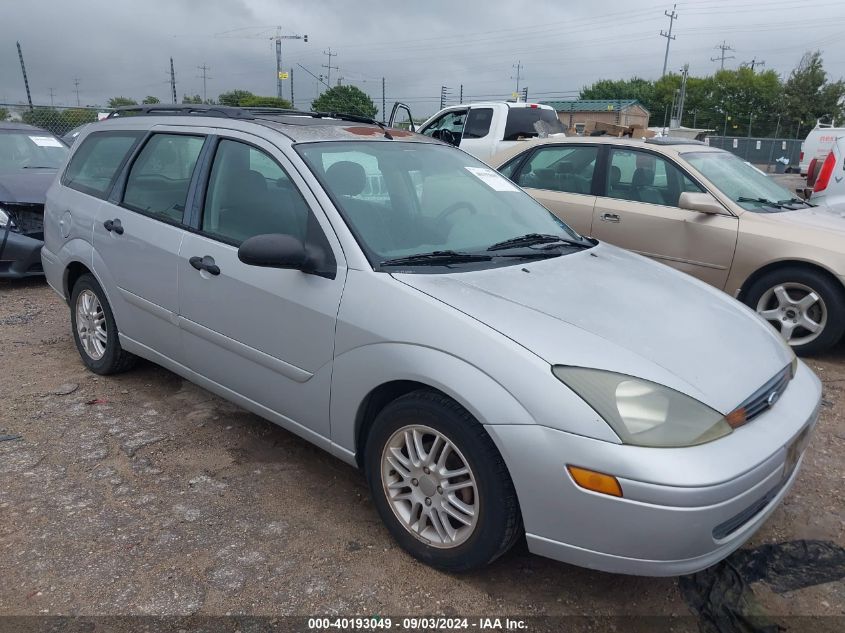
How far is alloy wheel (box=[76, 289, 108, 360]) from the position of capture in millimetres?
4309

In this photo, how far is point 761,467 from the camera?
2.16 metres

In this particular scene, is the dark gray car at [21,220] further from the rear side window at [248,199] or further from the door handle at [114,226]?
the rear side window at [248,199]

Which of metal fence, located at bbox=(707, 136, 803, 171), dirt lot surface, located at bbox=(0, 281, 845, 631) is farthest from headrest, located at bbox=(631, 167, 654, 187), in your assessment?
metal fence, located at bbox=(707, 136, 803, 171)

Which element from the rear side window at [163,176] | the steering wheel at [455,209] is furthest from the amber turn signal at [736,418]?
the rear side window at [163,176]

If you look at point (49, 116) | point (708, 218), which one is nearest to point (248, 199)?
point (708, 218)

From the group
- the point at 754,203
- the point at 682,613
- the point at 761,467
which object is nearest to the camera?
the point at 761,467

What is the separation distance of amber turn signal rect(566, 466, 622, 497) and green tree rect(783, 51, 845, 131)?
59.7 metres

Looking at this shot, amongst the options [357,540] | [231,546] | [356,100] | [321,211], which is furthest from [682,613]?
[356,100]

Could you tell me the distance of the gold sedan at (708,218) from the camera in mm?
4980

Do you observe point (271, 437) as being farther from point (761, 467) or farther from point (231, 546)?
point (761, 467)

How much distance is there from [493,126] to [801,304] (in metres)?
7.32

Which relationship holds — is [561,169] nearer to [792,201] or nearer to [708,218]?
[708,218]

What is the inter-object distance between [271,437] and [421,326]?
1.64 metres

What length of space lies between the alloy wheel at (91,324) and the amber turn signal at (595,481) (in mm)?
3332
